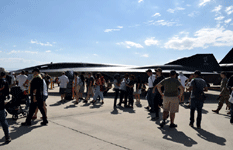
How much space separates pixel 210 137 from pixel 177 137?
2.87 feet

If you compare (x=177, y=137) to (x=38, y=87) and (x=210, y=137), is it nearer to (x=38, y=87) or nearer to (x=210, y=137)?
(x=210, y=137)

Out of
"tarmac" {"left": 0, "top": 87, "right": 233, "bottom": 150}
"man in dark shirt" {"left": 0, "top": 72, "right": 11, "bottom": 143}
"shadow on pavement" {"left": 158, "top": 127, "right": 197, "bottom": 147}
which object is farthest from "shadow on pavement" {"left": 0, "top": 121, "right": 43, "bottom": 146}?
"shadow on pavement" {"left": 158, "top": 127, "right": 197, "bottom": 147}

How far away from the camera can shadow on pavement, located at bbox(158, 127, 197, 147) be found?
12.3 feet

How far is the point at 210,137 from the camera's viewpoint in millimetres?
4125

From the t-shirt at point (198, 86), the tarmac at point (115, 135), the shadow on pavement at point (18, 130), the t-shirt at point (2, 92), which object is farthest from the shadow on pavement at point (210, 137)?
the t-shirt at point (2, 92)

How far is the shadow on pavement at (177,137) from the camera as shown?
376cm

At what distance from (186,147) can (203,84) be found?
91.0 inches

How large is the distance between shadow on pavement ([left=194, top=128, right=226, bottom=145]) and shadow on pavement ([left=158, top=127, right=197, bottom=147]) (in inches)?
17.6

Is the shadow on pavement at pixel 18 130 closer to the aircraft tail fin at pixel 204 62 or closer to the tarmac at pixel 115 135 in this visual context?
the tarmac at pixel 115 135

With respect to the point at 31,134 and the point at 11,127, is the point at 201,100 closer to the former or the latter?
the point at 31,134

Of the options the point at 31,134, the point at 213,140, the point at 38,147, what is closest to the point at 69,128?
the point at 31,134

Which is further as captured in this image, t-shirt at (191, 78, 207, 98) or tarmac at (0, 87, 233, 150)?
t-shirt at (191, 78, 207, 98)

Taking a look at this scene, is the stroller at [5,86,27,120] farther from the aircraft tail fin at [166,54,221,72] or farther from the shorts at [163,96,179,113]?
the aircraft tail fin at [166,54,221,72]

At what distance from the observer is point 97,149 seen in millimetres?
3281
